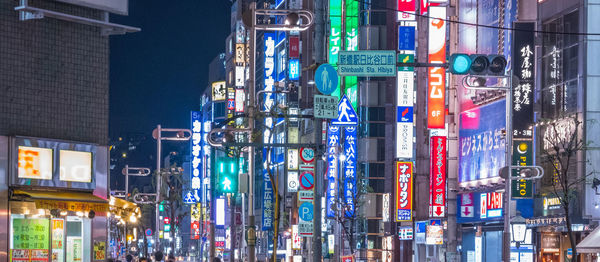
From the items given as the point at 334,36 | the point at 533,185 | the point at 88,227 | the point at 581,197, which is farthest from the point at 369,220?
the point at 88,227

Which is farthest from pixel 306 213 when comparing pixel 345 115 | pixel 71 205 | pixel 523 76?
pixel 345 115

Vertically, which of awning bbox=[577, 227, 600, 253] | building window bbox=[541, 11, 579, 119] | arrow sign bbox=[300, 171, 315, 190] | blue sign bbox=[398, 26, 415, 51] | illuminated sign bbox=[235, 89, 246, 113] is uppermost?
blue sign bbox=[398, 26, 415, 51]

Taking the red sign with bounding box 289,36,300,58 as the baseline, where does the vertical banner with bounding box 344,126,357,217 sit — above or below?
below

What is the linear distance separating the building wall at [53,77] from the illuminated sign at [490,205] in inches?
1013

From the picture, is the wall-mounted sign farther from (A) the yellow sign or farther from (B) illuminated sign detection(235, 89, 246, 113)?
(B) illuminated sign detection(235, 89, 246, 113)

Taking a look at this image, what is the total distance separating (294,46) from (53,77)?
5410cm

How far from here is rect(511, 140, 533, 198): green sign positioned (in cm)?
3747

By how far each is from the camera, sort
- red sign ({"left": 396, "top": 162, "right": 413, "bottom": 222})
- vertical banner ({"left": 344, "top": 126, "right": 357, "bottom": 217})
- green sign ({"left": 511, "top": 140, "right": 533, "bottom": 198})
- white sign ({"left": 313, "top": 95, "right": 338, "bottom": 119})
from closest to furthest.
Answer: white sign ({"left": 313, "top": 95, "right": 338, "bottom": 119})
green sign ({"left": 511, "top": 140, "right": 533, "bottom": 198})
red sign ({"left": 396, "top": 162, "right": 413, "bottom": 222})
vertical banner ({"left": 344, "top": 126, "right": 357, "bottom": 217})

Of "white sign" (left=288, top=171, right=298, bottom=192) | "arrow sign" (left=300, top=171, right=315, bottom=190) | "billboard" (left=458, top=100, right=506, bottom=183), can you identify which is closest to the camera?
"arrow sign" (left=300, top=171, right=315, bottom=190)

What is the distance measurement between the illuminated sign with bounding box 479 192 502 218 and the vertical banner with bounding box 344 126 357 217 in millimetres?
9010

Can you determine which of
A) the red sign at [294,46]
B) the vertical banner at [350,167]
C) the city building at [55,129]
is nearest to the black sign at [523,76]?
the vertical banner at [350,167]

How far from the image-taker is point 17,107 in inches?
701

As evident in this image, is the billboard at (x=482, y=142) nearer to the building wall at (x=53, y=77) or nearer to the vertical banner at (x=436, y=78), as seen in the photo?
the vertical banner at (x=436, y=78)

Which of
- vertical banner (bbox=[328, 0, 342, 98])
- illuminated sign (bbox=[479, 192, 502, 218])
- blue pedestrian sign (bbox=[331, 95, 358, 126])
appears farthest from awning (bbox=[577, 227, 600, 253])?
vertical banner (bbox=[328, 0, 342, 98])
